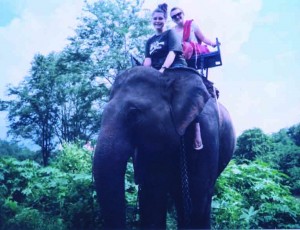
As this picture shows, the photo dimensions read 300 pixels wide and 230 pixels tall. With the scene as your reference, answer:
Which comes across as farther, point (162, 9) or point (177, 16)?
point (177, 16)

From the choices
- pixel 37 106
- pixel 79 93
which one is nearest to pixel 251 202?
pixel 79 93

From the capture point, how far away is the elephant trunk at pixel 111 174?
2.97 m

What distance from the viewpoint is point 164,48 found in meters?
3.97

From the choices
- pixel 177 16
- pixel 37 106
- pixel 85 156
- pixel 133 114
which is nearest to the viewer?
pixel 133 114

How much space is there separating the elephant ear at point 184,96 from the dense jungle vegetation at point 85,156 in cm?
223

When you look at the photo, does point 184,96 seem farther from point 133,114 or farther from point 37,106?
point 37,106

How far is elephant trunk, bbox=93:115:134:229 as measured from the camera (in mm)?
2971

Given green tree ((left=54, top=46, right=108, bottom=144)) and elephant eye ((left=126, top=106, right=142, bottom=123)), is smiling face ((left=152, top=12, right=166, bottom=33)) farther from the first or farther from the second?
green tree ((left=54, top=46, right=108, bottom=144))

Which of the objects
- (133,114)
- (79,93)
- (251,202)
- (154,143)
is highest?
(79,93)

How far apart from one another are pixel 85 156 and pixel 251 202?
428 cm

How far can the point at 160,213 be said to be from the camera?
394 cm

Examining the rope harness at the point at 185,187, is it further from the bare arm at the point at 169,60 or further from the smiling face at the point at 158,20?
the smiling face at the point at 158,20

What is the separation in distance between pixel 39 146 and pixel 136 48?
14.6m

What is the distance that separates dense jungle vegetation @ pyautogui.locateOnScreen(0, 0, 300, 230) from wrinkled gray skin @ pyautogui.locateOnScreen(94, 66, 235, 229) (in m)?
1.51
